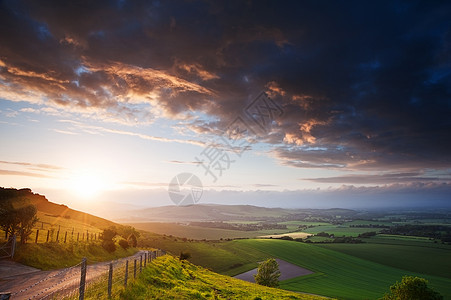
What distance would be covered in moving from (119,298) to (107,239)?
141 ft

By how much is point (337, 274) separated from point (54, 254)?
3968 inches

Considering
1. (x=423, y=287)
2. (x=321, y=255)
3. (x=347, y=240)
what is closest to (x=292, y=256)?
(x=321, y=255)

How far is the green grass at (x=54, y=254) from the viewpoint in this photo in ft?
97.6

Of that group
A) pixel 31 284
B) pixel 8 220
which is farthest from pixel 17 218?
pixel 31 284

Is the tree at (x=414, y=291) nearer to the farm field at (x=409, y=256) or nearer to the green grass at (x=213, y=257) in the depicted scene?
the green grass at (x=213, y=257)

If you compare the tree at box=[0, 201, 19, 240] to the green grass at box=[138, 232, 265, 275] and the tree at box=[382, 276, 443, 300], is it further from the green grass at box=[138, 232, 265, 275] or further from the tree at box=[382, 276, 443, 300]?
the tree at box=[382, 276, 443, 300]

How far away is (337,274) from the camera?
98.8 meters

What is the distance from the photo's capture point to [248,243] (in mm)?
145125

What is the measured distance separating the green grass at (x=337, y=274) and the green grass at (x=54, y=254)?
57422 mm

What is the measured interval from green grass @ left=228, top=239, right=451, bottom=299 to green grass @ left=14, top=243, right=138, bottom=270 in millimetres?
57422

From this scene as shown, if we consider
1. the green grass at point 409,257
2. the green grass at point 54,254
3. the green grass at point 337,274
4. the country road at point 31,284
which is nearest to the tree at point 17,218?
the green grass at point 54,254

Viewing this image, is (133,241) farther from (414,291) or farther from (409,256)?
(409,256)

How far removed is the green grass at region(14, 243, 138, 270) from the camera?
97.6 feet

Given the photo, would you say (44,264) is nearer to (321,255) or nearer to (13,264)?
(13,264)
